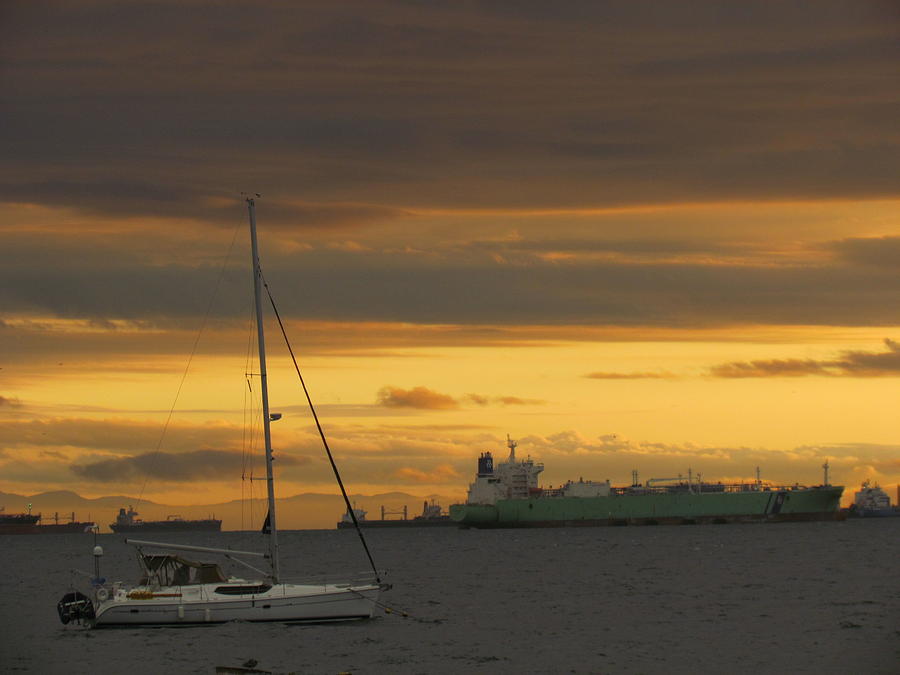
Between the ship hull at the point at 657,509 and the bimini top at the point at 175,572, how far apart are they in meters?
120

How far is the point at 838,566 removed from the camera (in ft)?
258

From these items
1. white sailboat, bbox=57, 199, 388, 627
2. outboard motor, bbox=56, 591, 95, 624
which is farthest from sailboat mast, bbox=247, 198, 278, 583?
outboard motor, bbox=56, 591, 95, 624

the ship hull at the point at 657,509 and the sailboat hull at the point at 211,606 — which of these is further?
the ship hull at the point at 657,509

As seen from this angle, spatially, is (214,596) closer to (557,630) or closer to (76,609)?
(76,609)

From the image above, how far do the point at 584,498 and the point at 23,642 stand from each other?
123 metres

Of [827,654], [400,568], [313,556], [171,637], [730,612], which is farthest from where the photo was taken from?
[313,556]

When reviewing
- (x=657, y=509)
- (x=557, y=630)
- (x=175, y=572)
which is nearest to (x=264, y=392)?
(x=175, y=572)

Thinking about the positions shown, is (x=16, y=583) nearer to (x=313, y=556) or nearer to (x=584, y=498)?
(x=313, y=556)

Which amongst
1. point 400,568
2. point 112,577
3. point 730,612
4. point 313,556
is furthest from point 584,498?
point 730,612

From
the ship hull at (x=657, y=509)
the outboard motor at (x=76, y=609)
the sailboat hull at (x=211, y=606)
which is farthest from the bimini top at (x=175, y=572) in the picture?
the ship hull at (x=657, y=509)

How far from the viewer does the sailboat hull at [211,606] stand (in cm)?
4031

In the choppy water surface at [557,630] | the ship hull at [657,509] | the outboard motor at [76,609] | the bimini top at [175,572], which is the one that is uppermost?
the ship hull at [657,509]

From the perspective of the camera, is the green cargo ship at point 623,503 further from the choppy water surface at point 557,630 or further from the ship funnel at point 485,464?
the choppy water surface at point 557,630

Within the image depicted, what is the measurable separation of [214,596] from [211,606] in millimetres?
338
